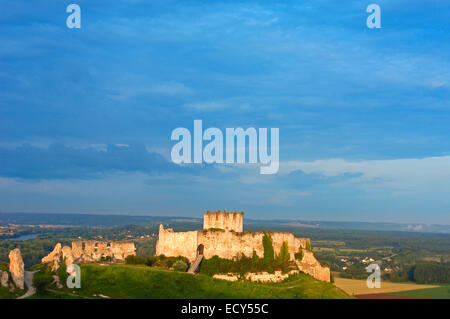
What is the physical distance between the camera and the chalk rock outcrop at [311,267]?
193 ft

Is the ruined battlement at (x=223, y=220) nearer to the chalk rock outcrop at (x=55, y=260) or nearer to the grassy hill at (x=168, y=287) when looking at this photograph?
the grassy hill at (x=168, y=287)

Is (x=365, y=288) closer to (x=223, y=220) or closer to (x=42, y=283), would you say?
(x=223, y=220)

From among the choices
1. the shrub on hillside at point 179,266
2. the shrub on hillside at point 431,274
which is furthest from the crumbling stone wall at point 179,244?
the shrub on hillside at point 431,274

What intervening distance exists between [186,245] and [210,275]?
287 inches

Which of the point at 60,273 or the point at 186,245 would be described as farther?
the point at 186,245

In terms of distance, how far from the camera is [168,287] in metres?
48.4

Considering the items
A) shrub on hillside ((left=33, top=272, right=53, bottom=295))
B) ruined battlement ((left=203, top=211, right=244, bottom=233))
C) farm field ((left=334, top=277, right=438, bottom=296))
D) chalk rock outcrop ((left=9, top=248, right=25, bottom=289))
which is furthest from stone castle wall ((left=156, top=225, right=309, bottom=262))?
farm field ((left=334, top=277, right=438, bottom=296))

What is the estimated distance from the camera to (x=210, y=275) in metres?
54.6

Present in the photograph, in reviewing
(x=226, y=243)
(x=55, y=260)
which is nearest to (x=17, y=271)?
(x=55, y=260)

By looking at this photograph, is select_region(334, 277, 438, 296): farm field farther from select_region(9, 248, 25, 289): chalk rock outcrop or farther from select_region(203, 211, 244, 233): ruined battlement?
select_region(9, 248, 25, 289): chalk rock outcrop

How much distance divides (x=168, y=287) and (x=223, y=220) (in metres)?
14.6

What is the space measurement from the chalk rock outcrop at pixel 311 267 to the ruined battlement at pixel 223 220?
864cm
